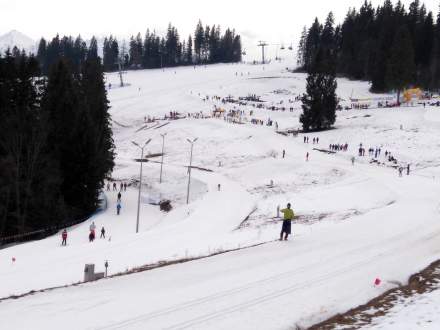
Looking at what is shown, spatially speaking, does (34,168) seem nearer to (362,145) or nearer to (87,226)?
(87,226)

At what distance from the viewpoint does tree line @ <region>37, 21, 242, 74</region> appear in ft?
551

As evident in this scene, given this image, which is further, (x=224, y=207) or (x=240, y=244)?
(x=224, y=207)

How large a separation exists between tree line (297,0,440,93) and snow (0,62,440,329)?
46.2 ft

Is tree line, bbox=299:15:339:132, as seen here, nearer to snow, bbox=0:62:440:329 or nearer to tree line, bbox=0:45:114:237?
snow, bbox=0:62:440:329

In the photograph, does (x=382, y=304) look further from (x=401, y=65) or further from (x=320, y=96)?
(x=401, y=65)

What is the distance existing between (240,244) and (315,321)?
1225cm

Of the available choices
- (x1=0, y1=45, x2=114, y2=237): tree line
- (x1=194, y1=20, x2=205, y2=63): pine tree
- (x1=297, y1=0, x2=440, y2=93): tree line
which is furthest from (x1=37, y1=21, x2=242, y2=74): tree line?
(x1=0, y1=45, x2=114, y2=237): tree line

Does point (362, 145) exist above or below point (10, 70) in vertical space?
below

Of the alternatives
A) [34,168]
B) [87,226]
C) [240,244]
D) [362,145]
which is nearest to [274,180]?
[362,145]

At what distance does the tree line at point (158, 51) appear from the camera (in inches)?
6609

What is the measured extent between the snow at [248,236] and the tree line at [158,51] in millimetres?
90399

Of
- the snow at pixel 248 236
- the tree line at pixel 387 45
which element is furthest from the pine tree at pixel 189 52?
the snow at pixel 248 236

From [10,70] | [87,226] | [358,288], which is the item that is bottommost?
[87,226]

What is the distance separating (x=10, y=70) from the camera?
1902 inches
